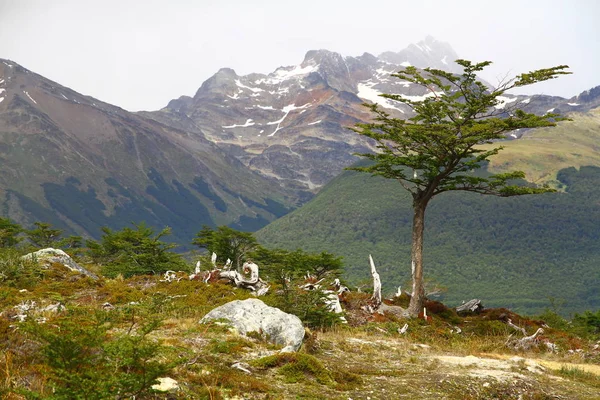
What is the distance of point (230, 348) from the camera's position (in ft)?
34.1

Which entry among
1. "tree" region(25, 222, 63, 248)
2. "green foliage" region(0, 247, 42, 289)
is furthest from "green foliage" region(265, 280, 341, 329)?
"tree" region(25, 222, 63, 248)

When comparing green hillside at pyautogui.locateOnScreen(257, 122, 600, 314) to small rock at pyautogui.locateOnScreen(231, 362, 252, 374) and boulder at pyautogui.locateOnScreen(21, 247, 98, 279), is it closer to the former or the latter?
boulder at pyautogui.locateOnScreen(21, 247, 98, 279)

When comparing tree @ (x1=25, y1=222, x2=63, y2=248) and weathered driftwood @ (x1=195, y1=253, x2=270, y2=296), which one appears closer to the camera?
weathered driftwood @ (x1=195, y1=253, x2=270, y2=296)

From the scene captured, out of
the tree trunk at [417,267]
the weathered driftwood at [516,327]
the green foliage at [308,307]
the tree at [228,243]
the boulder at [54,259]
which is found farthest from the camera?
the tree at [228,243]

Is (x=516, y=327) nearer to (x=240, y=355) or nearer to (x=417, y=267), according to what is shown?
(x=417, y=267)

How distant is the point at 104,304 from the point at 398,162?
14.6 m

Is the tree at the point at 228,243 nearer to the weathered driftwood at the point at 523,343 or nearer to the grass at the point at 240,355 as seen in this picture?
the grass at the point at 240,355

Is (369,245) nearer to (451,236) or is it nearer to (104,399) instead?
(451,236)

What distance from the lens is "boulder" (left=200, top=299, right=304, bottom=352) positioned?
39.9ft

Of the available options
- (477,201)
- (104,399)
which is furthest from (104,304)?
(477,201)

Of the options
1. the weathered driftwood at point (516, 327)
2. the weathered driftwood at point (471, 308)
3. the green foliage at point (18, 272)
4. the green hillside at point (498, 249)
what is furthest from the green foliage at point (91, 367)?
the green hillside at point (498, 249)

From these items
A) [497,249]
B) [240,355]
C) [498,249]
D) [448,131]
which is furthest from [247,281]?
[498,249]

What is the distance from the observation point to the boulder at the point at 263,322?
1215 cm

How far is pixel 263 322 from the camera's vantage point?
12820 mm
